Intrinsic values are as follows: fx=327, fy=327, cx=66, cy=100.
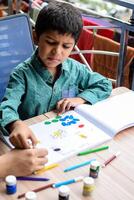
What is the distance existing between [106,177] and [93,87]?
0.52m

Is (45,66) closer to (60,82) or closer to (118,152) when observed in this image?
(60,82)

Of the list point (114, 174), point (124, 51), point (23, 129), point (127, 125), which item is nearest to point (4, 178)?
point (23, 129)

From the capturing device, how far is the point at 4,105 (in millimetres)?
1025

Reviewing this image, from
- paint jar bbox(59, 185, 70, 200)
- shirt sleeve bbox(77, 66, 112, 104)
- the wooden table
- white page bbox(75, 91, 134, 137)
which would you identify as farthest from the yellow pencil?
shirt sleeve bbox(77, 66, 112, 104)

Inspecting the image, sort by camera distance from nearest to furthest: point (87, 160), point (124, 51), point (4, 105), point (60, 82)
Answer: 1. point (87, 160)
2. point (4, 105)
3. point (60, 82)
4. point (124, 51)

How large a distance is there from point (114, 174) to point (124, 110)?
33cm

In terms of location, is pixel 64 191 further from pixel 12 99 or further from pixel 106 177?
pixel 12 99

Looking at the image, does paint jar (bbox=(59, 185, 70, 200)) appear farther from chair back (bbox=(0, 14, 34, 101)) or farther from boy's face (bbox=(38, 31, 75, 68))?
chair back (bbox=(0, 14, 34, 101))

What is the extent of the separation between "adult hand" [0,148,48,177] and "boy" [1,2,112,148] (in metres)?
0.13

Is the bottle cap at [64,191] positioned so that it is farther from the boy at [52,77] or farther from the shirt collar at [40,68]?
the shirt collar at [40,68]

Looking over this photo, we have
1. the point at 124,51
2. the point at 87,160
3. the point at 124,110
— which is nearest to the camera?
the point at 87,160

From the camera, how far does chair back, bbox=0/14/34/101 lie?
1.56 m

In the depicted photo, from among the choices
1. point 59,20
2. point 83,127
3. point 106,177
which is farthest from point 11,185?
point 59,20

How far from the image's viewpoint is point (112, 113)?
1.11m
